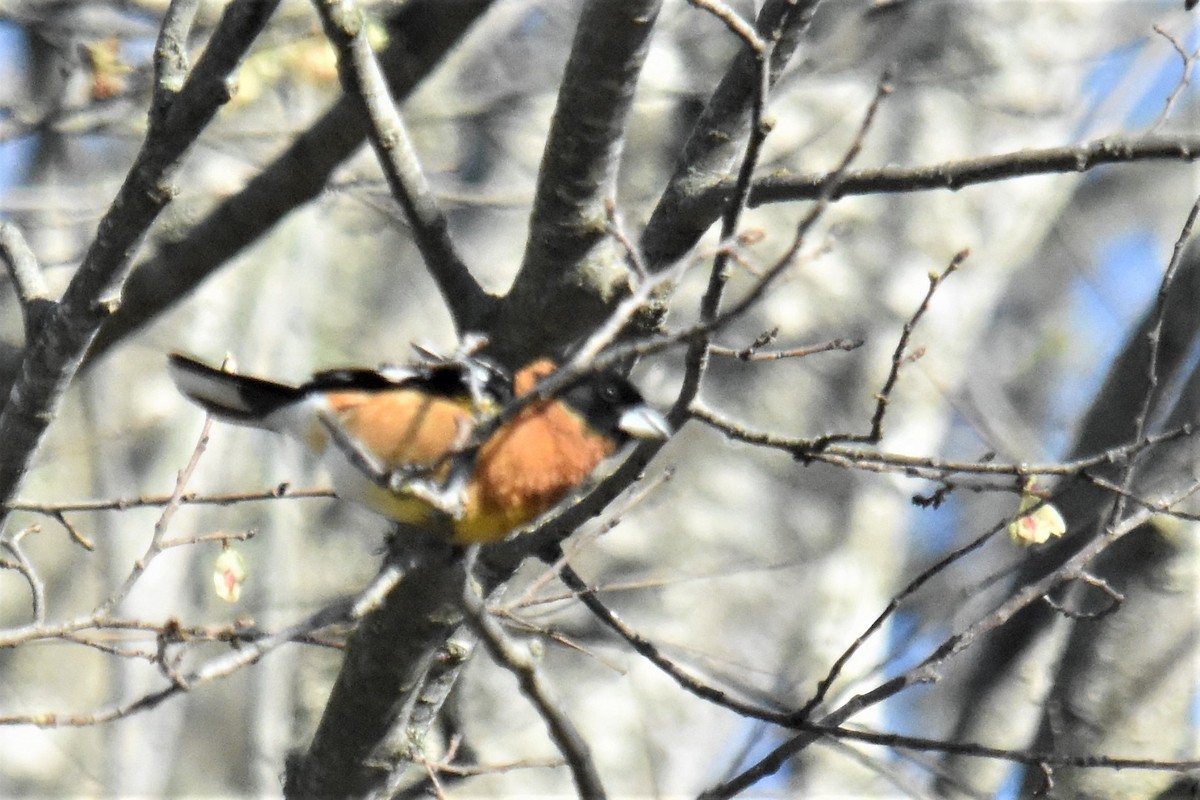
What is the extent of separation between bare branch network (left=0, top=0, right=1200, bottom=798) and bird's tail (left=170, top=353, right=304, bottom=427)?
1.15ft

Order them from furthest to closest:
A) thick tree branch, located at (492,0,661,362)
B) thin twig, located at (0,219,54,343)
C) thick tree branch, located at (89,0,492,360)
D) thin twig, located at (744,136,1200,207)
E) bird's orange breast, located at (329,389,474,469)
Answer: thick tree branch, located at (89,0,492,360)
bird's orange breast, located at (329,389,474,469)
thin twig, located at (0,219,54,343)
thick tree branch, located at (492,0,661,362)
thin twig, located at (744,136,1200,207)

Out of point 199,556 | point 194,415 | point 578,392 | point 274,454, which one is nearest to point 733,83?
point 578,392

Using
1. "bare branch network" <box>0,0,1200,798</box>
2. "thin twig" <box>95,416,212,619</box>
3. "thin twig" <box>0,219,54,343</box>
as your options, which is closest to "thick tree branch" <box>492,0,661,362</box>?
"bare branch network" <box>0,0,1200,798</box>

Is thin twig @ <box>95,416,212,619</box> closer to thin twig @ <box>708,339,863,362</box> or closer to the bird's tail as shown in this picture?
the bird's tail

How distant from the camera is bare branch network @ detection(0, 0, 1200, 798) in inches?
128

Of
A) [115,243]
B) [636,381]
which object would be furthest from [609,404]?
[636,381]

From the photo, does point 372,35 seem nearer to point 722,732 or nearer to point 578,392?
point 578,392

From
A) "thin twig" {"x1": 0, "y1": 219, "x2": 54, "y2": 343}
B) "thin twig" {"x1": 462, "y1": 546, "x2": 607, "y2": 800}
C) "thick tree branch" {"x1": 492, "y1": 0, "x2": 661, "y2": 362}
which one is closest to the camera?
"thin twig" {"x1": 462, "y1": 546, "x2": 607, "y2": 800}

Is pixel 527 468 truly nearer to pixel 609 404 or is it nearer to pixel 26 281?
pixel 609 404

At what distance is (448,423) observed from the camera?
3779mm

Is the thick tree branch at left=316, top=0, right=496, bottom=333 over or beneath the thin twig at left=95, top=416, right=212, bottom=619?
over

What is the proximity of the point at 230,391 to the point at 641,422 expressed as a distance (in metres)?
1.25

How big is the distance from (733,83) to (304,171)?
1685 mm

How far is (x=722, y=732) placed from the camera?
870 cm
